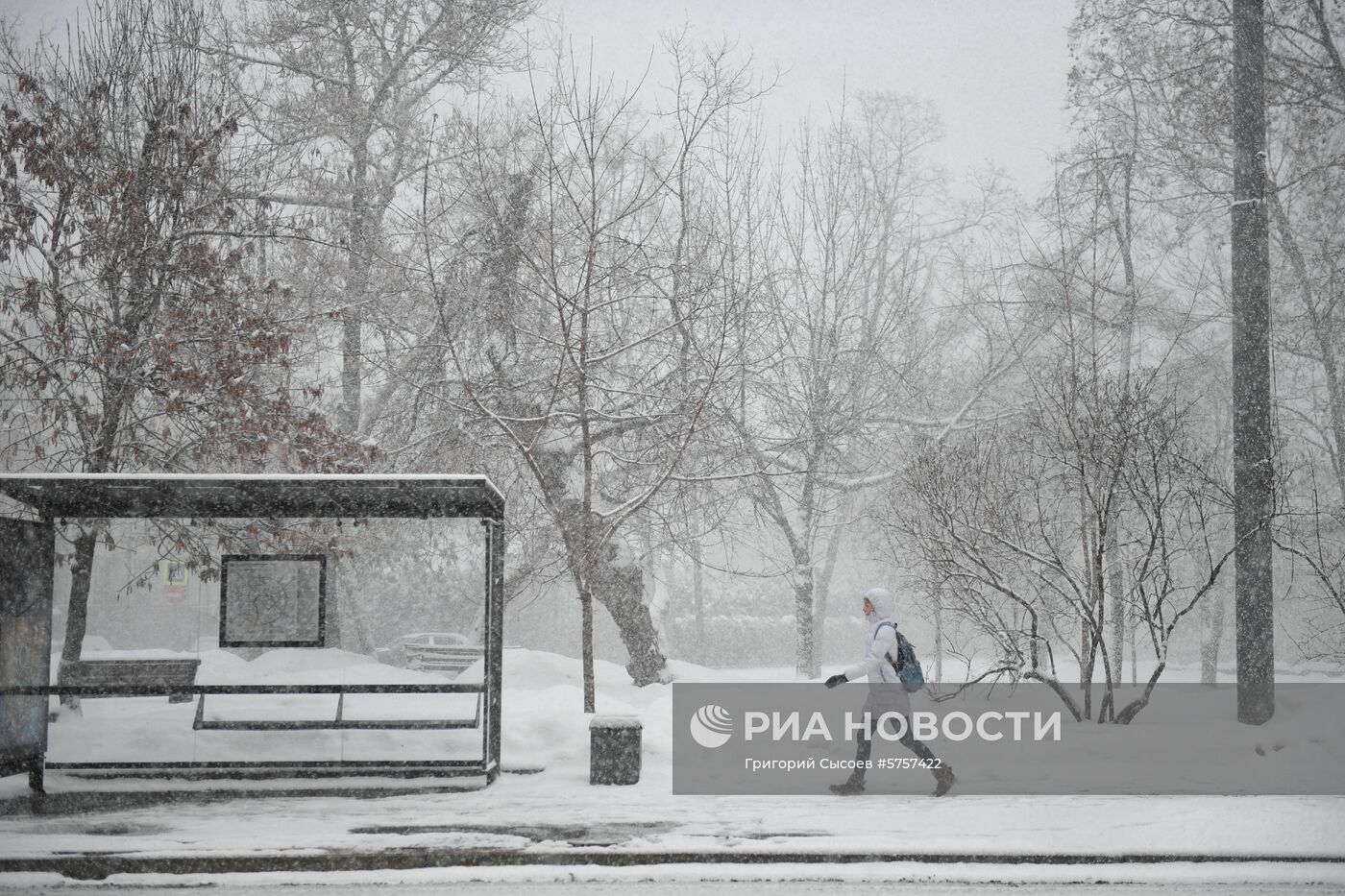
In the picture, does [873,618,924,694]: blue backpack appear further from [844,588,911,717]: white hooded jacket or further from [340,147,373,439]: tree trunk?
[340,147,373,439]: tree trunk

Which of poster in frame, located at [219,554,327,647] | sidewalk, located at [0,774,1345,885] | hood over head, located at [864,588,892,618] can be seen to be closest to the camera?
sidewalk, located at [0,774,1345,885]

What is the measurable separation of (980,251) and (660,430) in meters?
16.0

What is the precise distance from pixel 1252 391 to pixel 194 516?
448 inches

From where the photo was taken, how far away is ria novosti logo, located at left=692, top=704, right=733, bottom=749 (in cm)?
1032

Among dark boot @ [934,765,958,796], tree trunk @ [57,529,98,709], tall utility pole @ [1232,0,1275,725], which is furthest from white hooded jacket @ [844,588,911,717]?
tree trunk @ [57,529,98,709]

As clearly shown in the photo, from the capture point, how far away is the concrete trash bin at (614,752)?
376 inches

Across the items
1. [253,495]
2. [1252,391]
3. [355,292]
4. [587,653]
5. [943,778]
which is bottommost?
[943,778]

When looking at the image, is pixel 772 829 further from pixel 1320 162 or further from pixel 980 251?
pixel 980 251

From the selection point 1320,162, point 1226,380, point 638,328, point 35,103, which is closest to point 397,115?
point 638,328

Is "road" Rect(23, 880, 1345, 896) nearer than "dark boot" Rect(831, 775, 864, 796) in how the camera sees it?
Yes

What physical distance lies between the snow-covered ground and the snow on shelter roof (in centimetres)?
194

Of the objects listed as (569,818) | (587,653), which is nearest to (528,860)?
(569,818)

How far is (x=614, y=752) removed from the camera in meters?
9.55

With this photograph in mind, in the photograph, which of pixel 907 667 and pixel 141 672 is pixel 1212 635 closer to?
pixel 907 667
